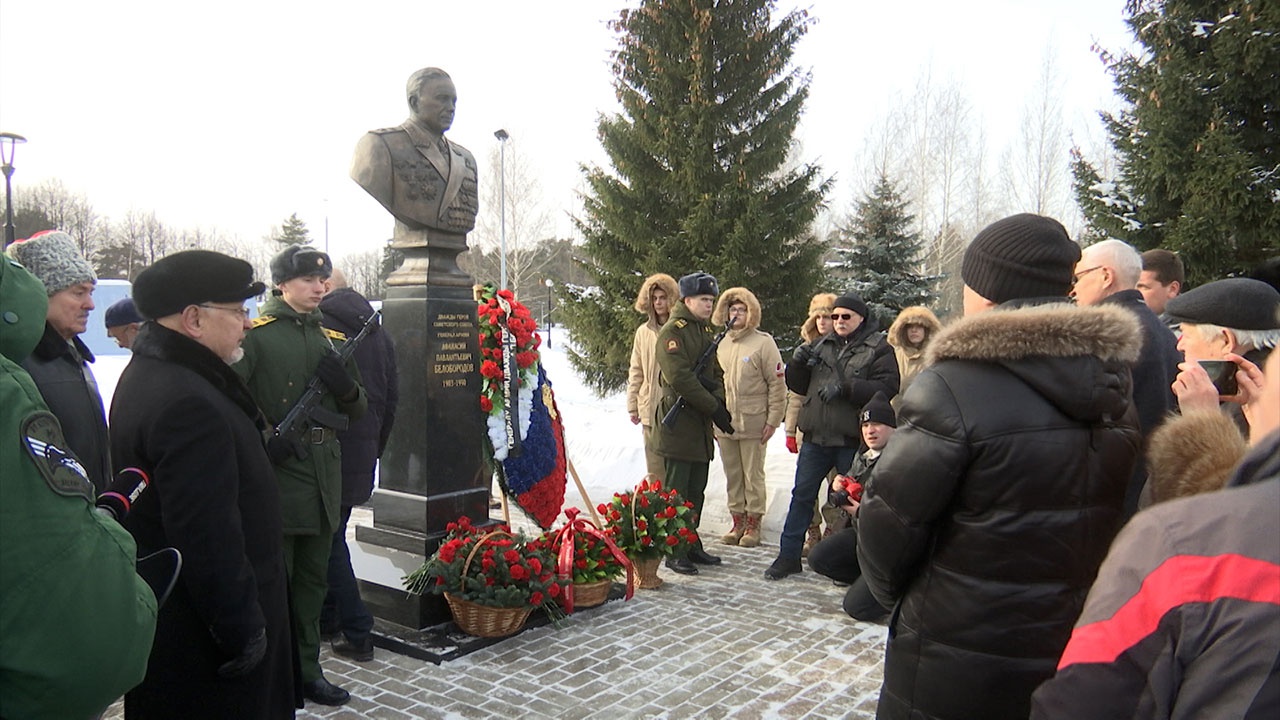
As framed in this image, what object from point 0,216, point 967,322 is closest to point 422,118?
point 967,322

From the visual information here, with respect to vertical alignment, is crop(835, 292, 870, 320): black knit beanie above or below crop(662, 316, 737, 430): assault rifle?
above

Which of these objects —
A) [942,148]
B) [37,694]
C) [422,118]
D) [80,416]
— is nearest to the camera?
[37,694]

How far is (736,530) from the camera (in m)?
7.37

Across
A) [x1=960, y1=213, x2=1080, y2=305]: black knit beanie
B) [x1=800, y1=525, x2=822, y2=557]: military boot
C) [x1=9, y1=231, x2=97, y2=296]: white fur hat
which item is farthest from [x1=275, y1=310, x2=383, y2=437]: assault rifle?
[x1=800, y1=525, x2=822, y2=557]: military boot

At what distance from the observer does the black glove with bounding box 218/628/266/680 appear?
2.47 meters

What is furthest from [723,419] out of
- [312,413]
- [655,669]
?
[312,413]

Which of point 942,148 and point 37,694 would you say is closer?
point 37,694

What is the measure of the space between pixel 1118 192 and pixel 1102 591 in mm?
11088

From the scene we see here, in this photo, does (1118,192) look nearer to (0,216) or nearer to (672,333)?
(672,333)

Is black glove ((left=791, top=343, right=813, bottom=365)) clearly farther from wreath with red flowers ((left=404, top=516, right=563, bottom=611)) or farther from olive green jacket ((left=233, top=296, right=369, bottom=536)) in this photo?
olive green jacket ((left=233, top=296, right=369, bottom=536))

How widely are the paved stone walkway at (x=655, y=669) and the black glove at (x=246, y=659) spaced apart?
1609 millimetres

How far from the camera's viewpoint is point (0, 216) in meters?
45.8

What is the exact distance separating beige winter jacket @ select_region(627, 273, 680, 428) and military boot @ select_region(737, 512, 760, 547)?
1269mm

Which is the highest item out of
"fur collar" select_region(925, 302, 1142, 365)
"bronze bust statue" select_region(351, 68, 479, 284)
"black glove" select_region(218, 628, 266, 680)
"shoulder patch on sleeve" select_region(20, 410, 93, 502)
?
"bronze bust statue" select_region(351, 68, 479, 284)
